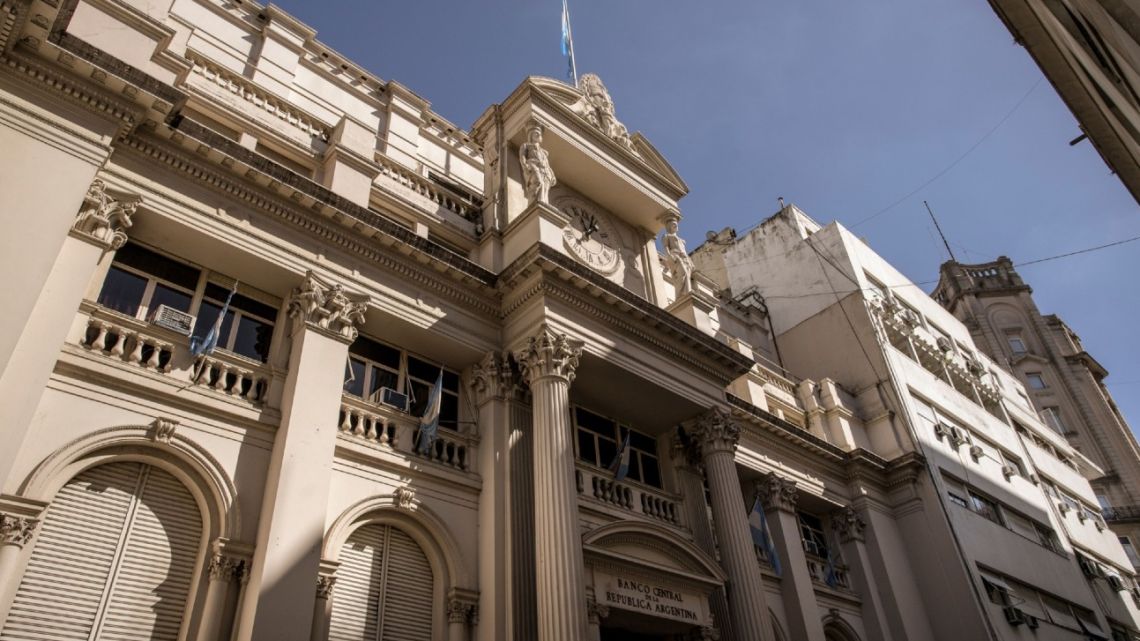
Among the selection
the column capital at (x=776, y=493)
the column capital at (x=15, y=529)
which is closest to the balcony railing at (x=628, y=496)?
the column capital at (x=776, y=493)

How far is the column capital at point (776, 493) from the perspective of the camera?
19.2m

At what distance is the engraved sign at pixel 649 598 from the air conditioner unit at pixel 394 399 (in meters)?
4.31

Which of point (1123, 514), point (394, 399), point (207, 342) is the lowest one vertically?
point (207, 342)

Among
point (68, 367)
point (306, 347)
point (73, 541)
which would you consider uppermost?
point (306, 347)

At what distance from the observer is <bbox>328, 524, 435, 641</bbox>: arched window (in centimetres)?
1079

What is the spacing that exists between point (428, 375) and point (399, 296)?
5.32ft

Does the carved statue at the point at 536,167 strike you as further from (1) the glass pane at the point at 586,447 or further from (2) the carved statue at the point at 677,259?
(1) the glass pane at the point at 586,447

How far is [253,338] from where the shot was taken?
12109 millimetres

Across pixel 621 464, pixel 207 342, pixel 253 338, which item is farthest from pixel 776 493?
pixel 207 342

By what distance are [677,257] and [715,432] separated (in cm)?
474

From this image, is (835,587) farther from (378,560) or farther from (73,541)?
(73,541)

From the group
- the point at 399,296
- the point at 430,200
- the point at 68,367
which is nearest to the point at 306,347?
the point at 399,296

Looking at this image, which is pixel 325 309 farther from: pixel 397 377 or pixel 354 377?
pixel 397 377

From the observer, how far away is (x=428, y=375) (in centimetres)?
1407
